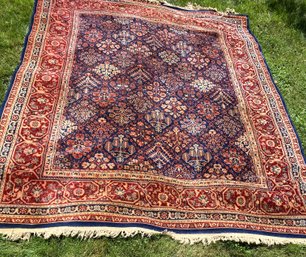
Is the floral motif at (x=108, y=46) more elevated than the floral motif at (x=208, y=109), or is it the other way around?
the floral motif at (x=208, y=109)

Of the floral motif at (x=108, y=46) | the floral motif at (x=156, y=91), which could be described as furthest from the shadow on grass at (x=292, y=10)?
the floral motif at (x=108, y=46)

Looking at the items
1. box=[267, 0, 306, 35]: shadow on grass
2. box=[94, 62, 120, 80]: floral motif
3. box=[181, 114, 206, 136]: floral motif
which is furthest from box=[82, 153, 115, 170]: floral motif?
box=[267, 0, 306, 35]: shadow on grass

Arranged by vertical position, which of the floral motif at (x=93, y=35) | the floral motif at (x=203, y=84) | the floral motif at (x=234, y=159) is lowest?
the floral motif at (x=93, y=35)

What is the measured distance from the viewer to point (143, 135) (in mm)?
2912

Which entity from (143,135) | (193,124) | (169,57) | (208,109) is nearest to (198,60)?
(169,57)

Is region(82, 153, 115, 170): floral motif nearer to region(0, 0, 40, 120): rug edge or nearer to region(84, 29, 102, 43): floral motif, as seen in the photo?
region(0, 0, 40, 120): rug edge

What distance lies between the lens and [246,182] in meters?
2.80

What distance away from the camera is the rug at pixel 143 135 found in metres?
2.46

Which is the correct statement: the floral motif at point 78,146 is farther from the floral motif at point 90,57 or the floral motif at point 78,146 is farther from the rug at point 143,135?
the floral motif at point 90,57

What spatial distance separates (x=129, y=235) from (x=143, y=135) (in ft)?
2.84

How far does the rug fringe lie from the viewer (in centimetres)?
227

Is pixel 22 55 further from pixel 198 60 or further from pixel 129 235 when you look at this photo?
pixel 129 235

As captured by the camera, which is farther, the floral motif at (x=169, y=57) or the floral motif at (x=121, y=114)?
the floral motif at (x=169, y=57)

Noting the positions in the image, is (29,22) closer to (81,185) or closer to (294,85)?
(81,185)
